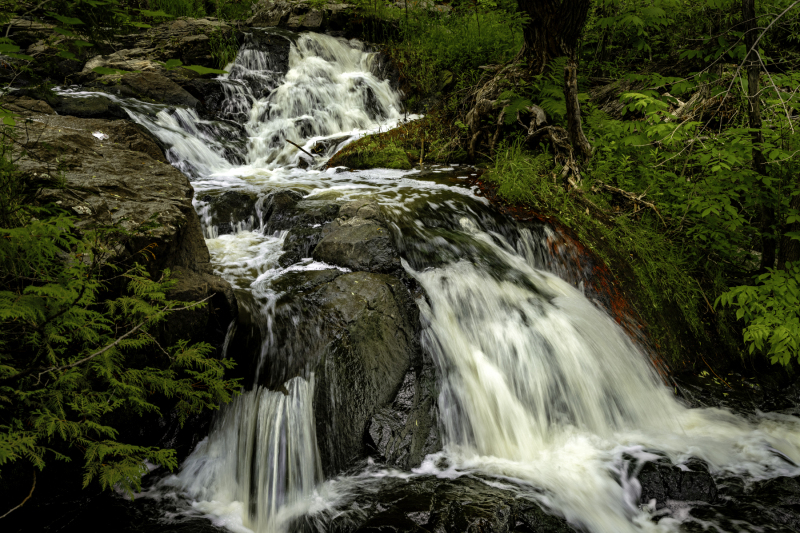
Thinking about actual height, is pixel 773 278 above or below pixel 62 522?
above

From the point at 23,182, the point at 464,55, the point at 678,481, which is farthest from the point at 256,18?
the point at 678,481

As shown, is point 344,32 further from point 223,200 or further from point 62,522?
point 62,522

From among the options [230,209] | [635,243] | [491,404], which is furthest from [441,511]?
[230,209]

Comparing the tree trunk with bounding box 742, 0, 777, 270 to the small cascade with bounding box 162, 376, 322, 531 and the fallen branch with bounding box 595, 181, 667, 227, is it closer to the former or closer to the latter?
the fallen branch with bounding box 595, 181, 667, 227

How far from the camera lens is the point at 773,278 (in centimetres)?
479

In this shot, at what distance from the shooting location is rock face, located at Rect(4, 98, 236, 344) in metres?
3.45

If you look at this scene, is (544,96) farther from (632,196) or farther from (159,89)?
(159,89)

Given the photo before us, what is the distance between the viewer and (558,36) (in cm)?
748

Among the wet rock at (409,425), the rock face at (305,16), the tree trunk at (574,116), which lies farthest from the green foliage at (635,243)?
the rock face at (305,16)

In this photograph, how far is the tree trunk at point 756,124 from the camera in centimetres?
456

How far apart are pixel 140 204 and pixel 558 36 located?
6734mm

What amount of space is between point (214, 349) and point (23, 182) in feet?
5.79

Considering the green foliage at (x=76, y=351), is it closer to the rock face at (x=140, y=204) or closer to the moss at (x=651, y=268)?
the rock face at (x=140, y=204)

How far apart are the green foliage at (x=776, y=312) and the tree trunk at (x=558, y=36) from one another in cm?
297
